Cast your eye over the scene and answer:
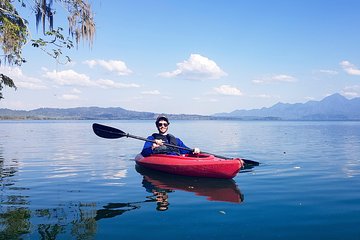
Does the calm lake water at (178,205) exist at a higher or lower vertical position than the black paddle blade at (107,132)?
lower

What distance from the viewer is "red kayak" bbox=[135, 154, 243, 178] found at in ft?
37.6

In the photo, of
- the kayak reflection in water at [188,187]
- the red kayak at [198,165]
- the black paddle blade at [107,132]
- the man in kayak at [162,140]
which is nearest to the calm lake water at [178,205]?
the kayak reflection in water at [188,187]

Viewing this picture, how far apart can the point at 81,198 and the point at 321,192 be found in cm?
701

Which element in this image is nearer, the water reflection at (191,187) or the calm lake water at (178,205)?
the calm lake water at (178,205)

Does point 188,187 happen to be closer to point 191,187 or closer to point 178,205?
point 191,187

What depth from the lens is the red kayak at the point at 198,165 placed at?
37.6 ft

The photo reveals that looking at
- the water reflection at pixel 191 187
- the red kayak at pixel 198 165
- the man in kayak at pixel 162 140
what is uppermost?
the man in kayak at pixel 162 140

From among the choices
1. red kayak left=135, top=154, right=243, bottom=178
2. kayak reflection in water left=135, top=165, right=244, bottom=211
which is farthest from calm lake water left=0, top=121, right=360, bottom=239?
red kayak left=135, top=154, right=243, bottom=178

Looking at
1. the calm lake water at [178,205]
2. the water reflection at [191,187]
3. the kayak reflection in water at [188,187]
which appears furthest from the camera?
the water reflection at [191,187]

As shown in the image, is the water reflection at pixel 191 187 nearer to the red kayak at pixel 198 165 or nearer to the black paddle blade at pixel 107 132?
the red kayak at pixel 198 165

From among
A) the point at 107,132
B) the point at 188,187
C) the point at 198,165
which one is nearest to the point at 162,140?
the point at 198,165

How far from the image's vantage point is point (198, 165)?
1176cm

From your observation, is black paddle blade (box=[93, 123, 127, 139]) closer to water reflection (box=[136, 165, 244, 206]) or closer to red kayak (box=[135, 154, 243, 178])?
red kayak (box=[135, 154, 243, 178])

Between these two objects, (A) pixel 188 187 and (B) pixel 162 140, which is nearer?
(A) pixel 188 187
